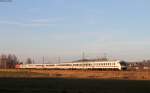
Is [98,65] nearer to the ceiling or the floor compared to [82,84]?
nearer to the ceiling

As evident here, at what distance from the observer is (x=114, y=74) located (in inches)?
2889

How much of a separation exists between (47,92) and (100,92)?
504cm

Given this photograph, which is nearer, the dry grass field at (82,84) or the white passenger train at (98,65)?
the dry grass field at (82,84)

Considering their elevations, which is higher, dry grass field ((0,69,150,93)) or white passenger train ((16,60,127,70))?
white passenger train ((16,60,127,70))

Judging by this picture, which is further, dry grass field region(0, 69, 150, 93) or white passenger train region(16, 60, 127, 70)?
white passenger train region(16, 60, 127, 70)

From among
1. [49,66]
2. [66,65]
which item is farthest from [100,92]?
[49,66]

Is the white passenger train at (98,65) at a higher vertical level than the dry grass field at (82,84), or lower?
higher

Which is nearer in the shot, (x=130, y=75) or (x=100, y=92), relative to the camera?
(x=100, y=92)

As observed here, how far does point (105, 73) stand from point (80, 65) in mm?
29078

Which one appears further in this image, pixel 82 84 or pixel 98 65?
pixel 98 65

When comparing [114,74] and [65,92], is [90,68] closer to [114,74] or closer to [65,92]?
[114,74]

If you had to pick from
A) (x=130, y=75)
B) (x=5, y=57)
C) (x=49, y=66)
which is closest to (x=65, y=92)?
(x=130, y=75)

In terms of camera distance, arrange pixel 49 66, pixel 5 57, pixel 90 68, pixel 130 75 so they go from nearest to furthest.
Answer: pixel 130 75
pixel 90 68
pixel 49 66
pixel 5 57

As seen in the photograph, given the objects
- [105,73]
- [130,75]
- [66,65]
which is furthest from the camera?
[66,65]
